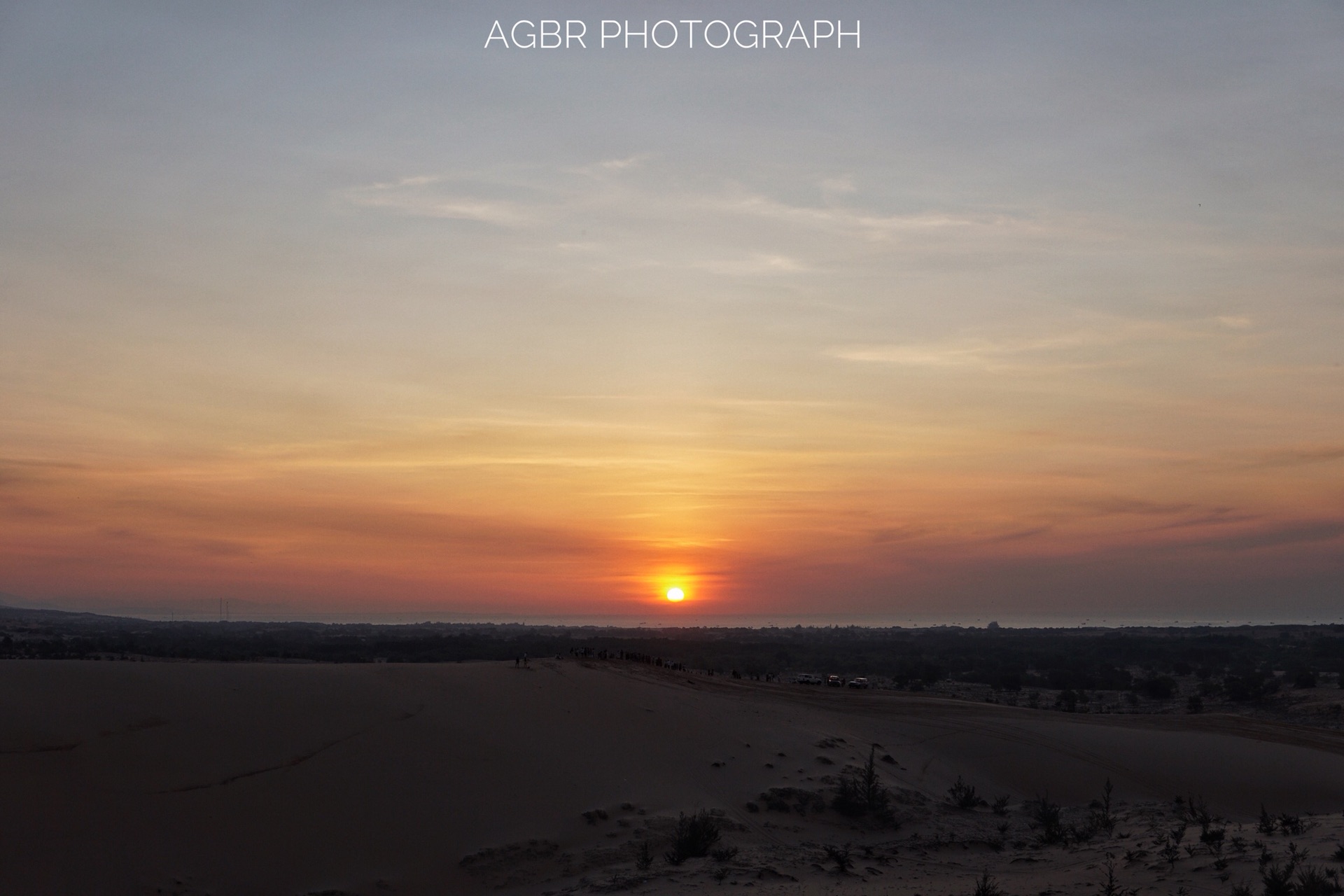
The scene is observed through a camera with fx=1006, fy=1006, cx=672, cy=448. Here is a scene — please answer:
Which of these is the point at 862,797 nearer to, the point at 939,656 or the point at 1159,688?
the point at 1159,688

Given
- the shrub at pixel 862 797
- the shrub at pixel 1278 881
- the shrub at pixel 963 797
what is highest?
the shrub at pixel 1278 881

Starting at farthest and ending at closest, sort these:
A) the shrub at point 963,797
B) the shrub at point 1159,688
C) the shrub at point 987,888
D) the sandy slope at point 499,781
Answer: the shrub at point 1159,688 → the shrub at point 963,797 → the sandy slope at point 499,781 → the shrub at point 987,888

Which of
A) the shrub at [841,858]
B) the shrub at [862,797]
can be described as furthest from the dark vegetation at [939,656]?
the shrub at [841,858]

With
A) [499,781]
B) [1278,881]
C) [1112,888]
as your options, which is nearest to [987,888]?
[1112,888]

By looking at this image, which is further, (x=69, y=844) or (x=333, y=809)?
(x=333, y=809)

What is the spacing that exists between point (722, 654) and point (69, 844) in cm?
6677

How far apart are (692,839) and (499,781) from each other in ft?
16.7

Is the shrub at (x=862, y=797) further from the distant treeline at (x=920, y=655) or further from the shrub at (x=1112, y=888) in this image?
the distant treeline at (x=920, y=655)

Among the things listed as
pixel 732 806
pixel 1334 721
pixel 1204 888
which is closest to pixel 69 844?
pixel 732 806

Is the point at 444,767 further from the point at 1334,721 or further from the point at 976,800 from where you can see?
the point at 1334,721

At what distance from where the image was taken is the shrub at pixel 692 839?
1753 cm

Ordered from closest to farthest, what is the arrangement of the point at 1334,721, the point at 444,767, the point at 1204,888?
the point at 1204,888, the point at 444,767, the point at 1334,721

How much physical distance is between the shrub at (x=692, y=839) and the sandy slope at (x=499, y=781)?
1.63ft

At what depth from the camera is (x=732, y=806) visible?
21.1 m
